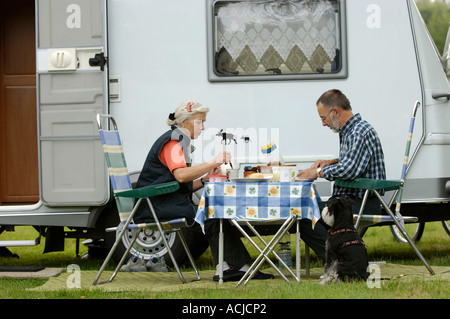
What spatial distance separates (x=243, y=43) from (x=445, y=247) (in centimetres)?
327

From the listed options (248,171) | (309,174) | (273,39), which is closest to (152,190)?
(248,171)

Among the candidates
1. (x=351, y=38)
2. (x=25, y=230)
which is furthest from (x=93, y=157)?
(x=25, y=230)

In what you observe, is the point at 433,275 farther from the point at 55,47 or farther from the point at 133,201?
the point at 55,47

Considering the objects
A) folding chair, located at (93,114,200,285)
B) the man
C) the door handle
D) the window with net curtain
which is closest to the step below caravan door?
the door handle

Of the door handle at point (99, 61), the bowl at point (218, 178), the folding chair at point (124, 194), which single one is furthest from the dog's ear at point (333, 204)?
the door handle at point (99, 61)

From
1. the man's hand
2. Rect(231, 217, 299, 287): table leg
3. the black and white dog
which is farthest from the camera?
the man's hand

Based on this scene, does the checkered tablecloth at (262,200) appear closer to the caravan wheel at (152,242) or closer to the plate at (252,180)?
the plate at (252,180)

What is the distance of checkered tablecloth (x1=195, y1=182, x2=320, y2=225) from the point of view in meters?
4.56

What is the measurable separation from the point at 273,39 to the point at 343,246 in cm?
187

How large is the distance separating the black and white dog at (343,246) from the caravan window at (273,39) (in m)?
1.44

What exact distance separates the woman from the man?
26.3 inches

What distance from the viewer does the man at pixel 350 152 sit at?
4738mm

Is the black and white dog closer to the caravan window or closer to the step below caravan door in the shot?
the caravan window

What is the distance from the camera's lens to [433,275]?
4.81 m
